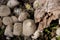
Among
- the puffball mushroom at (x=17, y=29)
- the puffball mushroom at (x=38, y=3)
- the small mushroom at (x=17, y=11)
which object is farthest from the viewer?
the small mushroom at (x=17, y=11)

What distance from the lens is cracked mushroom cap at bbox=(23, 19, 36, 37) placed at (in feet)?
5.99

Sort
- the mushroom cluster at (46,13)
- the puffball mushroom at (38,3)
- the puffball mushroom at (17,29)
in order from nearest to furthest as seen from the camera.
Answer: the mushroom cluster at (46,13), the puffball mushroom at (38,3), the puffball mushroom at (17,29)

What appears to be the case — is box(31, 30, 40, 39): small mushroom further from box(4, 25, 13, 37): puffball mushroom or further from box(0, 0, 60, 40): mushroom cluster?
box(4, 25, 13, 37): puffball mushroom

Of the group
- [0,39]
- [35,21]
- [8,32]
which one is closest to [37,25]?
[35,21]

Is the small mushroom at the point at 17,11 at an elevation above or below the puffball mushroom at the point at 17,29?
above

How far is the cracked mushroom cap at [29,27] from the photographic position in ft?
5.99

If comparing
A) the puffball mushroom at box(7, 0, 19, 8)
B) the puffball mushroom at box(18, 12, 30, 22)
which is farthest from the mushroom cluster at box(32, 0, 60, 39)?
the puffball mushroom at box(7, 0, 19, 8)

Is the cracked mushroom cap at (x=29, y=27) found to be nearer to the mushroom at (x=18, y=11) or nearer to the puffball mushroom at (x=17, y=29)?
the puffball mushroom at (x=17, y=29)

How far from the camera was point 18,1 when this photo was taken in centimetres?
205

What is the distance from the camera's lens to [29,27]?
1826 millimetres

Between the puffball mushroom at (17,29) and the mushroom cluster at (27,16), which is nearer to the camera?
the mushroom cluster at (27,16)

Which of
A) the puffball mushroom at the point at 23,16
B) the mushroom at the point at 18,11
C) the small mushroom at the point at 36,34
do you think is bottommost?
the small mushroom at the point at 36,34

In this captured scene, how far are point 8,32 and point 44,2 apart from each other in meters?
0.54

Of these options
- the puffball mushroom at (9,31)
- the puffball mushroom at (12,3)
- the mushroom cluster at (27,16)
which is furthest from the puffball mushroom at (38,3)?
the puffball mushroom at (9,31)
